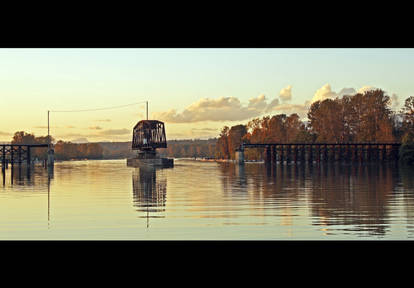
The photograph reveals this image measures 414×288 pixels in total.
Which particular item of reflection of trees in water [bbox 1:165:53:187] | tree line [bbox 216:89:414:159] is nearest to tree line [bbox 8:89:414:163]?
tree line [bbox 216:89:414:159]

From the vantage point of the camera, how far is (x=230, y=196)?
31.9 metres

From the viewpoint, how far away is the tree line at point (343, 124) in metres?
124

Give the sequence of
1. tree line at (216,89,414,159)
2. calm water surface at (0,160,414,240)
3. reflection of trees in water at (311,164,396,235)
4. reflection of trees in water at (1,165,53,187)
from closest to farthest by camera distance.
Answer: calm water surface at (0,160,414,240) → reflection of trees in water at (311,164,396,235) → reflection of trees in water at (1,165,53,187) → tree line at (216,89,414,159)

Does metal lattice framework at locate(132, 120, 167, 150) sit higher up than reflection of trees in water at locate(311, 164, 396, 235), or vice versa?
metal lattice framework at locate(132, 120, 167, 150)

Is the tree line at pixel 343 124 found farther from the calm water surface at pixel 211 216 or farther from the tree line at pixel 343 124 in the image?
the calm water surface at pixel 211 216

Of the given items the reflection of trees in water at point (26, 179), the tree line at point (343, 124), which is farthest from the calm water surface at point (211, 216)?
the tree line at point (343, 124)

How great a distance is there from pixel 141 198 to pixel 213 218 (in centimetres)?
1078

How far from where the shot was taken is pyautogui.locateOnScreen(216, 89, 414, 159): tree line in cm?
12356

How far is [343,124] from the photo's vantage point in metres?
135

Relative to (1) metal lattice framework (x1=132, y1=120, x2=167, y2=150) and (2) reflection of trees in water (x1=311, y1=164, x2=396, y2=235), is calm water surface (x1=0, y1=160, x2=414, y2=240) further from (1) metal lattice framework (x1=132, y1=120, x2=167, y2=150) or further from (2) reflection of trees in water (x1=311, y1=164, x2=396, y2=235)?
(1) metal lattice framework (x1=132, y1=120, x2=167, y2=150)

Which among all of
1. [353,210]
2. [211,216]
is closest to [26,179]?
[211,216]

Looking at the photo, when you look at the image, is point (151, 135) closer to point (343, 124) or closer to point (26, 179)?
point (343, 124)
